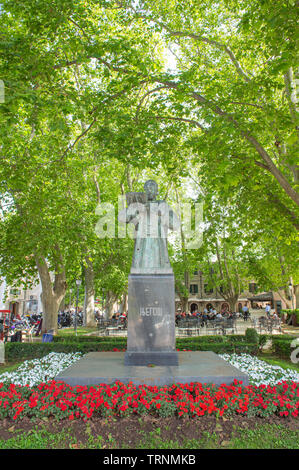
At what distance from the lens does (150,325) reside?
6.37m

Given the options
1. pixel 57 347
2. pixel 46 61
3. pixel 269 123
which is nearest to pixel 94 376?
pixel 57 347

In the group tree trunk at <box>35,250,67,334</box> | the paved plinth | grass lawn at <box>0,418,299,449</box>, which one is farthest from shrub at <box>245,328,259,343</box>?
tree trunk at <box>35,250,67,334</box>

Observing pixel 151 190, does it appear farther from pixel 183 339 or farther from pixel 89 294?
pixel 89 294

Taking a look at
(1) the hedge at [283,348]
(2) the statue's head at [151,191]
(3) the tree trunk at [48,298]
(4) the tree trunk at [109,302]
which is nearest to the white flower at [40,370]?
(2) the statue's head at [151,191]

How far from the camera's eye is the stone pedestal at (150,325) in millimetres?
6289

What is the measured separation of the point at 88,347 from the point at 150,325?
5008 millimetres

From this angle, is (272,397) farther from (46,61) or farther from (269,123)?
(46,61)

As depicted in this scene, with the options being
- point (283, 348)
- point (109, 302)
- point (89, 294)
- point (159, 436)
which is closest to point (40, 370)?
point (159, 436)

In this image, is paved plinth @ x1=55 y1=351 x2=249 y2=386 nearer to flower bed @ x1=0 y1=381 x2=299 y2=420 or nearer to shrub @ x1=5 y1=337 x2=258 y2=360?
flower bed @ x1=0 y1=381 x2=299 y2=420

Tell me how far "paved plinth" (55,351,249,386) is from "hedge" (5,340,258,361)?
3.91 meters

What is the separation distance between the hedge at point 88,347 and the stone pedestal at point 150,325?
14.2 feet

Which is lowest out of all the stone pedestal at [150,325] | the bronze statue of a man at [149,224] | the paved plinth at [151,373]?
the paved plinth at [151,373]

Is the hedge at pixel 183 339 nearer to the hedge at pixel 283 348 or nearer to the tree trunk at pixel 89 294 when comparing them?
the hedge at pixel 283 348

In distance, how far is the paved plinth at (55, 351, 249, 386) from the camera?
5344mm
